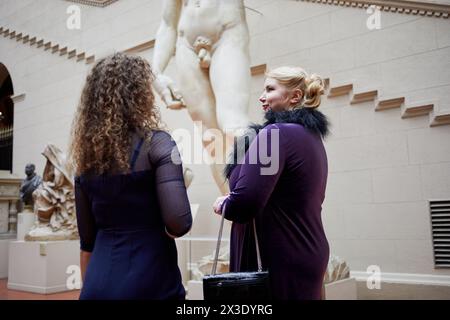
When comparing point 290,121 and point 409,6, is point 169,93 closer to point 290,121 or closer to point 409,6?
point 290,121

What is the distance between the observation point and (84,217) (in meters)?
1.45

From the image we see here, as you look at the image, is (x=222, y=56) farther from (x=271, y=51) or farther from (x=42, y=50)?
(x=42, y=50)

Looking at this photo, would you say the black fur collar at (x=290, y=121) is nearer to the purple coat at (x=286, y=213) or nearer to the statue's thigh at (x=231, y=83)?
the purple coat at (x=286, y=213)

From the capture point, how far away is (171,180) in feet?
4.32

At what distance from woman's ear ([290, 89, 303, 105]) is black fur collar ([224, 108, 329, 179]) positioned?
69 millimetres

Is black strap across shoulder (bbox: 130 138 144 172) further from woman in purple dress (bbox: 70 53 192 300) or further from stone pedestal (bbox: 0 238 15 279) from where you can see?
stone pedestal (bbox: 0 238 15 279)

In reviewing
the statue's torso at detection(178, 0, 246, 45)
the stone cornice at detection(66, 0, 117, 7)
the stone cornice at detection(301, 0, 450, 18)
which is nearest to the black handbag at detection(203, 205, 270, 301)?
the statue's torso at detection(178, 0, 246, 45)

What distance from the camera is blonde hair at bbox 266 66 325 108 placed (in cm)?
160

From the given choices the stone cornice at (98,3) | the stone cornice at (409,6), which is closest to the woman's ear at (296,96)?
the stone cornice at (409,6)

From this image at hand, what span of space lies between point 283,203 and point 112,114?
24.4 inches

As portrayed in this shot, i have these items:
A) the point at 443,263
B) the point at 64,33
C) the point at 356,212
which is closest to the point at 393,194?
the point at 356,212

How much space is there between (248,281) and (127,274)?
0.35 metres

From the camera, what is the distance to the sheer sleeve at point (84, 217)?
56.7 inches

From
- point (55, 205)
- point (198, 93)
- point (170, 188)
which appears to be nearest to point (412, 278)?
point (198, 93)
